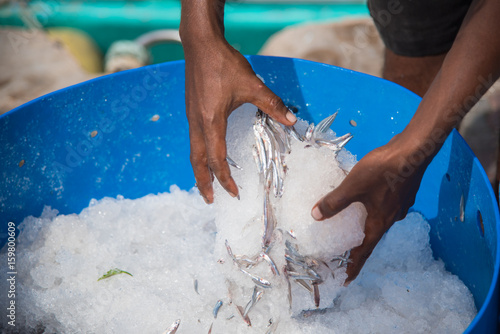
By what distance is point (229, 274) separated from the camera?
4.32 feet

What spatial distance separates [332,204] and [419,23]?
33.4 inches

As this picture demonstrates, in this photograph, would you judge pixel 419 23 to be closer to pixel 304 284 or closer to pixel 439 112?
pixel 439 112

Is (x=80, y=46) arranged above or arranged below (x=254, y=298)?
above

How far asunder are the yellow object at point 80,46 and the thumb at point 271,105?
2.68 metres

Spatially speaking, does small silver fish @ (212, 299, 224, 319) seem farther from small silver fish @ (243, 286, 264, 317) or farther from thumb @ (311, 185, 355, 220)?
thumb @ (311, 185, 355, 220)

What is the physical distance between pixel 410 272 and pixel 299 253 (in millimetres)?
408

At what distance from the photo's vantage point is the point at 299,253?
1239 mm

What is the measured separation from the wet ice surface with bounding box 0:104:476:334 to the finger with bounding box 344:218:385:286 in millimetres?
27

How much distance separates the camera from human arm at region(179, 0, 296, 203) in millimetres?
1158

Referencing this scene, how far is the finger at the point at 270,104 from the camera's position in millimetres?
1174

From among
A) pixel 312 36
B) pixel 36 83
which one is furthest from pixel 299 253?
pixel 36 83

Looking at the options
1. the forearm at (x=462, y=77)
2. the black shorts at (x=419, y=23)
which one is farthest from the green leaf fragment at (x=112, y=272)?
the black shorts at (x=419, y=23)

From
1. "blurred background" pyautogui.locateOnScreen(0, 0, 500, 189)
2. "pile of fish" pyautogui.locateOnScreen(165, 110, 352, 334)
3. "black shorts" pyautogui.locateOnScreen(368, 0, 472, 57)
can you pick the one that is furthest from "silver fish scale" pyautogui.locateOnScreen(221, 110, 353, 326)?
"blurred background" pyautogui.locateOnScreen(0, 0, 500, 189)

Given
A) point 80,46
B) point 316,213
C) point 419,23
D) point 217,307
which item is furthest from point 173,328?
point 80,46
